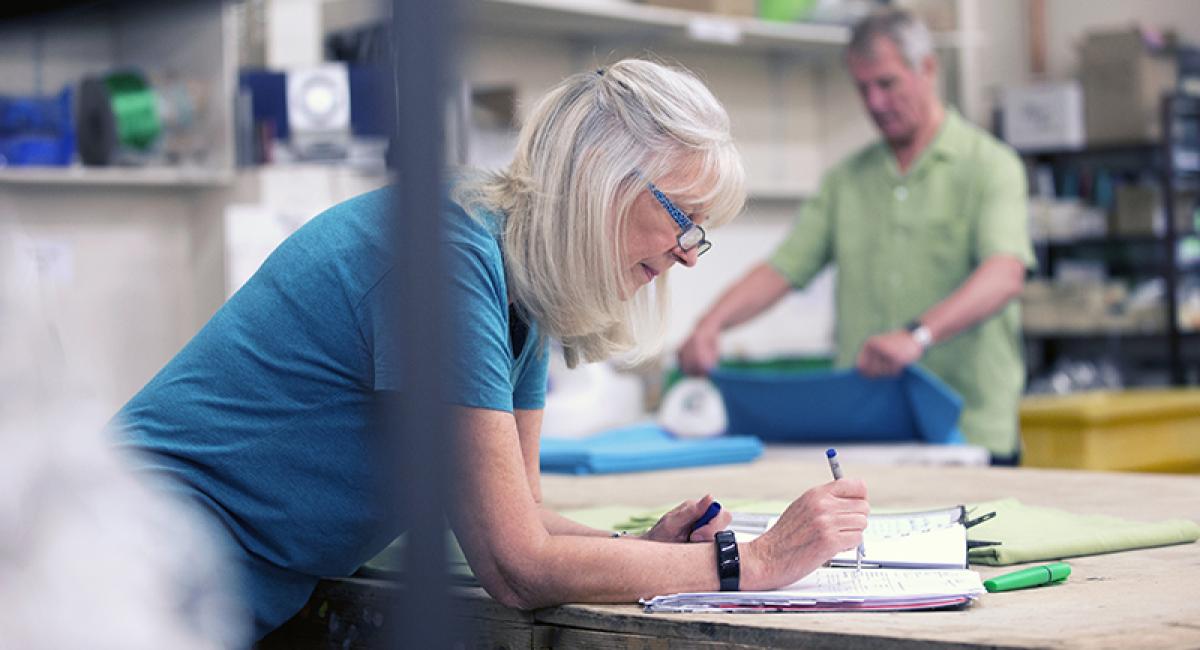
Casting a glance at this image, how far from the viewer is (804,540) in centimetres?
138

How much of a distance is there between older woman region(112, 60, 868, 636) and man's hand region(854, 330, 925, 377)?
49.4 inches

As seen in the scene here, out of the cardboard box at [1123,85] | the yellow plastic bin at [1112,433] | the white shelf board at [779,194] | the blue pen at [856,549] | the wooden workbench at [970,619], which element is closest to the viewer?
the wooden workbench at [970,619]

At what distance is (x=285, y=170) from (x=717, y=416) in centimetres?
139

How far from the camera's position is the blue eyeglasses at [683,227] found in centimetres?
152

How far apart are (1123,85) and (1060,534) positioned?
18.0ft

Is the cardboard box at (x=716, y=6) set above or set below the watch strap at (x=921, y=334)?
above

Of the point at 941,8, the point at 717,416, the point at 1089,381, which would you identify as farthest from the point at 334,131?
the point at 1089,381

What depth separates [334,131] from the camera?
366 centimetres

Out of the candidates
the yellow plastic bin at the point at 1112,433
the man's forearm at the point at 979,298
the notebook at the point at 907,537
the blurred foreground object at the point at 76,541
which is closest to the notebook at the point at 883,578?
the notebook at the point at 907,537

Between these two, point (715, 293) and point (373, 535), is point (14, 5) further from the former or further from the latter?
point (715, 293)

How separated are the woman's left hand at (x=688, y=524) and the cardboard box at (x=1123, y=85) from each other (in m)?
5.61

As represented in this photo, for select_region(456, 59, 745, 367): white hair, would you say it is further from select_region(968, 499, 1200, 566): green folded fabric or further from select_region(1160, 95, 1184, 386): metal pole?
select_region(1160, 95, 1184, 386): metal pole

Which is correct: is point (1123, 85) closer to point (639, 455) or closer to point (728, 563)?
point (639, 455)

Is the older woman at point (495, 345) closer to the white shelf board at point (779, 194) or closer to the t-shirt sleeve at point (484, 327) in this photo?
the t-shirt sleeve at point (484, 327)
